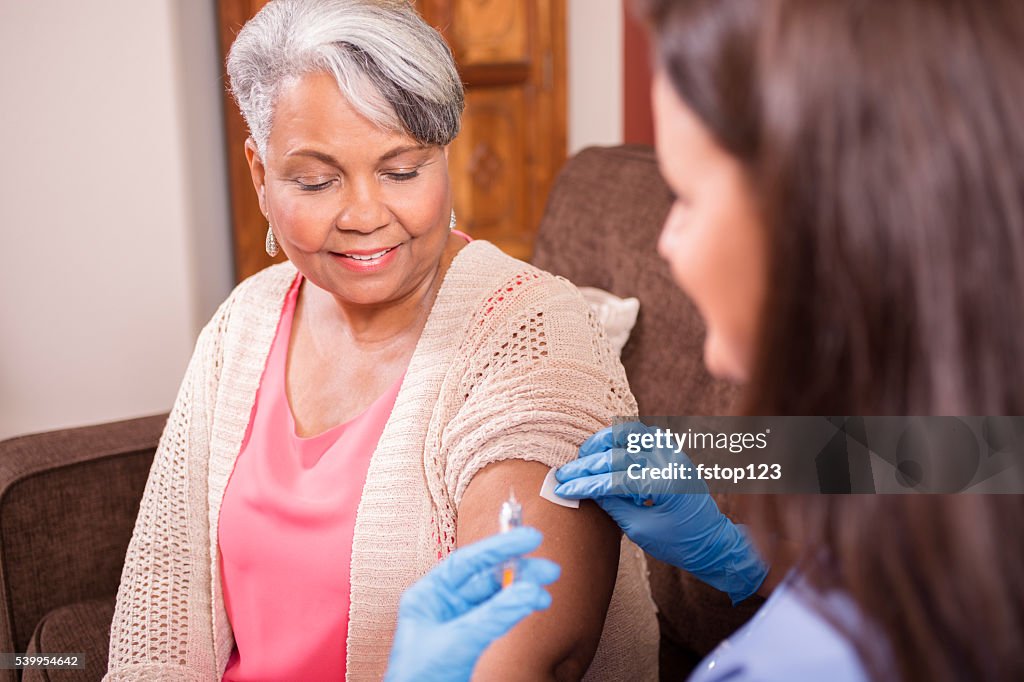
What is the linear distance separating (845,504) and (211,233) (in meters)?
2.51

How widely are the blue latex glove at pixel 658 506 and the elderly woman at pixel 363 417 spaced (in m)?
0.04

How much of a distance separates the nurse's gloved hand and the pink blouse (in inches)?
17.1

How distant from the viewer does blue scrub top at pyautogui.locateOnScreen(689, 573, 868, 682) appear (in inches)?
24.1

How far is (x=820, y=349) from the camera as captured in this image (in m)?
0.58

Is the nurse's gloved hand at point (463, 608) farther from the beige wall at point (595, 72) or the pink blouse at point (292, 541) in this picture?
the beige wall at point (595, 72)

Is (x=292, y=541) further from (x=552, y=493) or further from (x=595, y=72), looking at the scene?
(x=595, y=72)

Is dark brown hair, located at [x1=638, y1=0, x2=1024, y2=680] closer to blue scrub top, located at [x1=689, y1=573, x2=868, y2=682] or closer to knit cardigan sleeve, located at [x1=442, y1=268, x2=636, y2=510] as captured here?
blue scrub top, located at [x1=689, y1=573, x2=868, y2=682]

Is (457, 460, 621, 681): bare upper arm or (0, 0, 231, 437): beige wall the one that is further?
(0, 0, 231, 437): beige wall

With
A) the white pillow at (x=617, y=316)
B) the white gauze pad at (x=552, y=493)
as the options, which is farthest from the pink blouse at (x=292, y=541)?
the white pillow at (x=617, y=316)

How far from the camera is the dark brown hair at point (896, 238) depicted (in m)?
0.53

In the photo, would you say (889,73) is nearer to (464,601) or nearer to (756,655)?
(756,655)

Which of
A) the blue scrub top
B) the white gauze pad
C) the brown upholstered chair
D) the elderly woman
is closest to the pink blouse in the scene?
the elderly woman

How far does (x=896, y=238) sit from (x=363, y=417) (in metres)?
0.86

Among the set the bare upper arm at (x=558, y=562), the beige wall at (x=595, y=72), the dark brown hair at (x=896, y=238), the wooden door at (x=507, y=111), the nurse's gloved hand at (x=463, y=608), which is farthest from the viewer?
the beige wall at (x=595, y=72)
